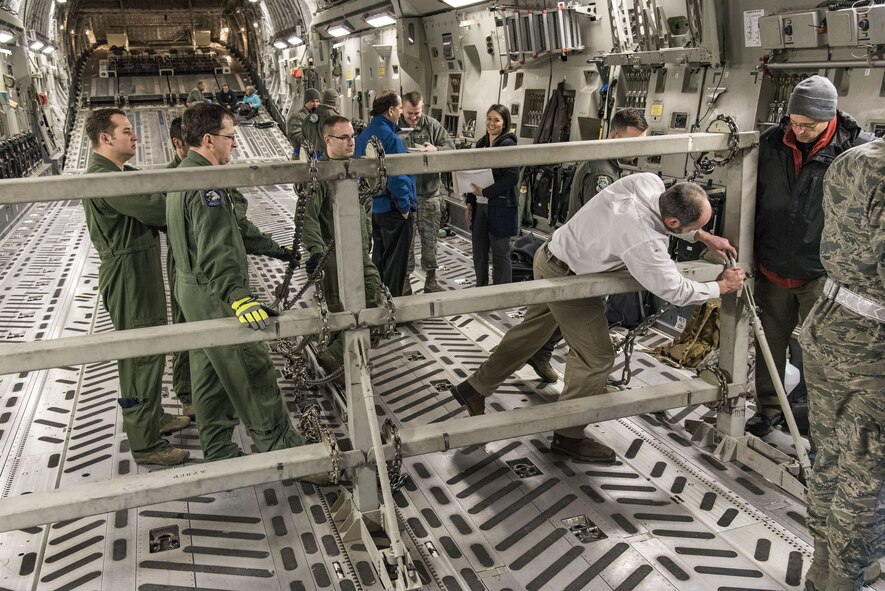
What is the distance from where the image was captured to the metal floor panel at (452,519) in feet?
10.1

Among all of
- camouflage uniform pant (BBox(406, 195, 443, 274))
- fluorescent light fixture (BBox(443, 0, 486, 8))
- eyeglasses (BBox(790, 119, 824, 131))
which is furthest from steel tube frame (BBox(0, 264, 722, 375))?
fluorescent light fixture (BBox(443, 0, 486, 8))

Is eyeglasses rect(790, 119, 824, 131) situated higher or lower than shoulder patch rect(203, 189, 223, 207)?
higher

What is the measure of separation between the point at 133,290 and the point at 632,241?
261 centimetres

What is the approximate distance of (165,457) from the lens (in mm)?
4035

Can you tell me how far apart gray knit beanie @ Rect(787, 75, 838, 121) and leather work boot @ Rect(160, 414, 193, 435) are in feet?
12.5

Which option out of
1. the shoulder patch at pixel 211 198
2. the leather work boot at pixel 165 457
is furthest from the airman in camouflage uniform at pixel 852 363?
the leather work boot at pixel 165 457

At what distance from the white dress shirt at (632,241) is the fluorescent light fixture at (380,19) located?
33.6 feet

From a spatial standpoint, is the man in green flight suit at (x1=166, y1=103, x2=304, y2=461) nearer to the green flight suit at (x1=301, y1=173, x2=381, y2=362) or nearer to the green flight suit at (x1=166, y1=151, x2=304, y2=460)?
the green flight suit at (x1=166, y1=151, x2=304, y2=460)

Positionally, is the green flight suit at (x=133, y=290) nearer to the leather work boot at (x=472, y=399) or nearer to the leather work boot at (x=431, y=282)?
the leather work boot at (x=472, y=399)

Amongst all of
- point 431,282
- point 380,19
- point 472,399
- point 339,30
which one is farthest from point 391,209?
point 339,30

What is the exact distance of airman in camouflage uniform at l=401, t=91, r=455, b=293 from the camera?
22.1 ft

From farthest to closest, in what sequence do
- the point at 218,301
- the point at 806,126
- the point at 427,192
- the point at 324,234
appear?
the point at 427,192 < the point at 324,234 < the point at 806,126 < the point at 218,301

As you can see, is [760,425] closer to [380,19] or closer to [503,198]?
[503,198]

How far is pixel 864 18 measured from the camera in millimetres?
4871
